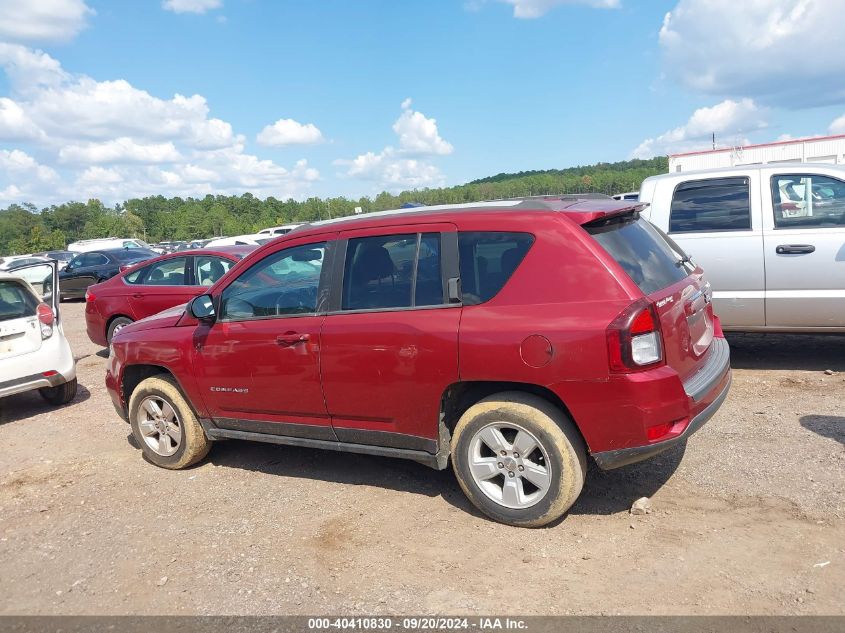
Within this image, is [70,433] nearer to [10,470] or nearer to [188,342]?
[10,470]

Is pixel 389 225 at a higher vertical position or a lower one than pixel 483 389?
higher

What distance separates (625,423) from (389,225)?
186 centimetres

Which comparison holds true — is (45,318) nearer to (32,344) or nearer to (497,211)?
(32,344)

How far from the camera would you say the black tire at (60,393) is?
7.67m

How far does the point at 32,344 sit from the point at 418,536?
539cm

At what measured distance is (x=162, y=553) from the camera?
13.1 ft

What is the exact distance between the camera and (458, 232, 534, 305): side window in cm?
379

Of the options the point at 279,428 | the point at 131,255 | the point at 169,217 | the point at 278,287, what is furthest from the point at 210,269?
the point at 169,217

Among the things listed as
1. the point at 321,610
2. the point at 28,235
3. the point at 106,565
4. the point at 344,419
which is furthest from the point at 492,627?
the point at 28,235

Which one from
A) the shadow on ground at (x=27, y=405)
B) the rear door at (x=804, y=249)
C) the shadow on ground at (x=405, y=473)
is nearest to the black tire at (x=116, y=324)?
the shadow on ground at (x=27, y=405)

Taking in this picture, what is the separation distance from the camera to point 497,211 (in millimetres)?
3961

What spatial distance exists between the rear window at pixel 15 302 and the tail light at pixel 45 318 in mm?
60

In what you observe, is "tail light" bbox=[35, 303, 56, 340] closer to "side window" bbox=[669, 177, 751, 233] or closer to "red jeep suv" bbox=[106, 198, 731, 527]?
"red jeep suv" bbox=[106, 198, 731, 527]

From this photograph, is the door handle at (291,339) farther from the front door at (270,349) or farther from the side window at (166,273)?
the side window at (166,273)
